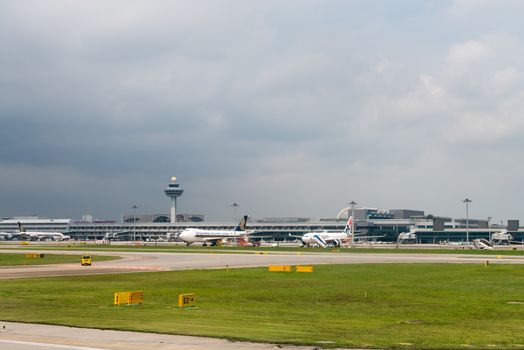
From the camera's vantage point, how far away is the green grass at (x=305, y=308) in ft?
79.9

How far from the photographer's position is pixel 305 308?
34812mm

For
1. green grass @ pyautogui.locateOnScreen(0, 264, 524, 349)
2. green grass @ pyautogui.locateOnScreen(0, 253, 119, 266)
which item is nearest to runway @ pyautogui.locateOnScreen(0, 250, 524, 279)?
green grass @ pyautogui.locateOnScreen(0, 253, 119, 266)

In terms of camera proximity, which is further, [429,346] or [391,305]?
[391,305]

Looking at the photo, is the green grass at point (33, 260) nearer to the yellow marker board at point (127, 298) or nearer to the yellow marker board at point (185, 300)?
the yellow marker board at point (127, 298)

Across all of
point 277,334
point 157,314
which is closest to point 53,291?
point 157,314

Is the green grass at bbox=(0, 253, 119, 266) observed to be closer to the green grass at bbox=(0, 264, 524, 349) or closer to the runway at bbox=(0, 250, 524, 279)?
the runway at bbox=(0, 250, 524, 279)

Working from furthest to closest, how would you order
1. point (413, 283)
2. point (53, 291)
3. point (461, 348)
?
point (413, 283)
point (53, 291)
point (461, 348)

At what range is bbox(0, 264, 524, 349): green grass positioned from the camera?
24.3m

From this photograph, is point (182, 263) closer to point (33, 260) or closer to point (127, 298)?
point (33, 260)

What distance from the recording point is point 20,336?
23375 millimetres

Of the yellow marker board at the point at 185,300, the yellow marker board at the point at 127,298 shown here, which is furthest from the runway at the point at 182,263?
the yellow marker board at the point at 185,300

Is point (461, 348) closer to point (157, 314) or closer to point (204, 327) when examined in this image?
point (204, 327)

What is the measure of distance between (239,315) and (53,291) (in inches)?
745

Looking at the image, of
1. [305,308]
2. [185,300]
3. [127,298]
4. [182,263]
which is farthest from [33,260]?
[305,308]
